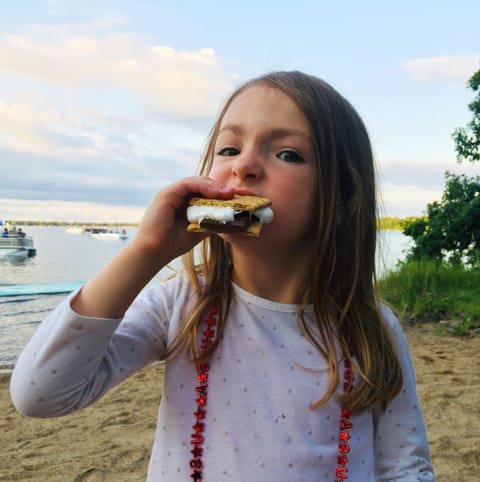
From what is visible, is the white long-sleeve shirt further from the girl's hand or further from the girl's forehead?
the girl's forehead

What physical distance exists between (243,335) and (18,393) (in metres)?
0.63

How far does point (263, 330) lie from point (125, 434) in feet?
11.7

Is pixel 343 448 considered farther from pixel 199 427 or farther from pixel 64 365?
pixel 64 365

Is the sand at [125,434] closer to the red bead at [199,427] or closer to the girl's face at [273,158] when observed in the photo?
the red bead at [199,427]

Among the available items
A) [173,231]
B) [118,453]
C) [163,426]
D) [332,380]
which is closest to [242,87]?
[173,231]

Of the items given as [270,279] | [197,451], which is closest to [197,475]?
[197,451]

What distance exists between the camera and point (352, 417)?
1.54 meters

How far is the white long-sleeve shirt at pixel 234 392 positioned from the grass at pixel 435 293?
7.70 meters

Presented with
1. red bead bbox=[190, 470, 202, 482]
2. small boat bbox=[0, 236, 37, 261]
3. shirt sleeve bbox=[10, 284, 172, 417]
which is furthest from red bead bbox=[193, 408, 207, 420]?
small boat bbox=[0, 236, 37, 261]

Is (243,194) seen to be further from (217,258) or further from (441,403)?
(441,403)

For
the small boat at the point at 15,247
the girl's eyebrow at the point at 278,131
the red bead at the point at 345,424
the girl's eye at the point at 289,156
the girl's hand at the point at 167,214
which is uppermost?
the girl's eyebrow at the point at 278,131

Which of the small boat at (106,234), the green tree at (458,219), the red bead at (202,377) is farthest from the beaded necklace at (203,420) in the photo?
the small boat at (106,234)

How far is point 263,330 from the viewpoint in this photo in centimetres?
158

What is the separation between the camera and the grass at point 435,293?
30.8ft
